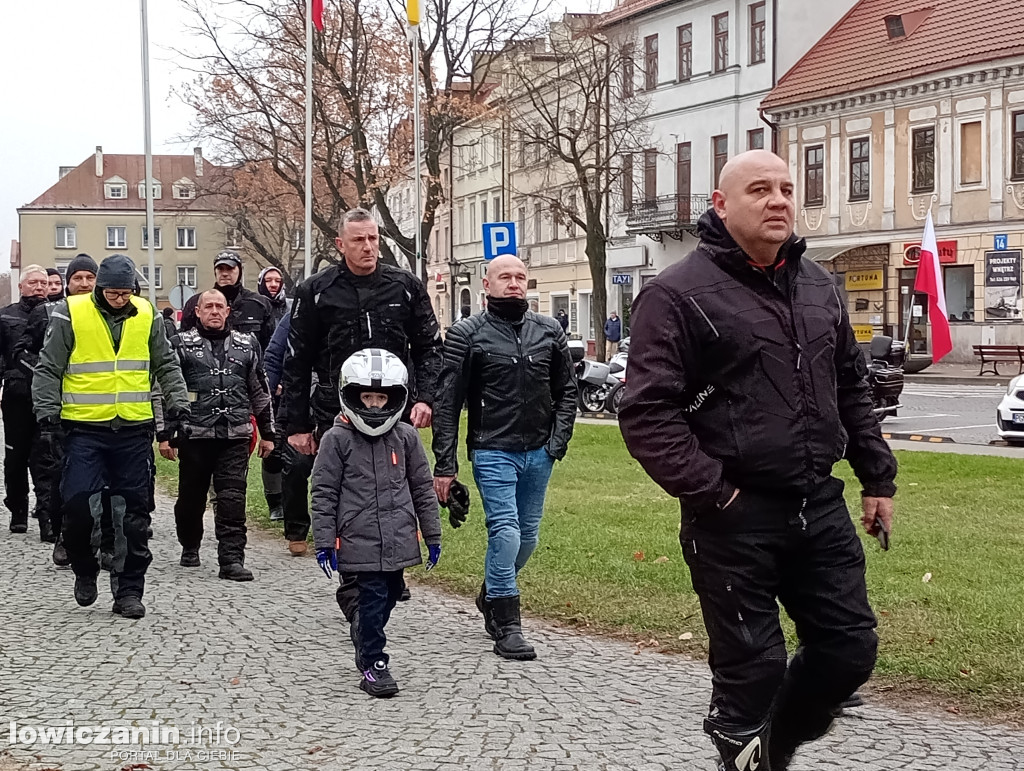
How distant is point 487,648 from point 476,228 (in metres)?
62.7

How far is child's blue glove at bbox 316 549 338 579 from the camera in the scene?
6.38 m

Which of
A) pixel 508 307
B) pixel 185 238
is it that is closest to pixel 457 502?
pixel 508 307

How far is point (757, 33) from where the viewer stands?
4662cm

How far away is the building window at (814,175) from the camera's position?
144 ft

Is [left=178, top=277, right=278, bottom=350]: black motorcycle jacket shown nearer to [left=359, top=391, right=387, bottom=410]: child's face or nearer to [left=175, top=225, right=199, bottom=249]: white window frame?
[left=359, top=391, right=387, bottom=410]: child's face

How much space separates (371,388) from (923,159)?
3629 centimetres

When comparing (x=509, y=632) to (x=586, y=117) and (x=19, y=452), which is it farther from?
(x=586, y=117)

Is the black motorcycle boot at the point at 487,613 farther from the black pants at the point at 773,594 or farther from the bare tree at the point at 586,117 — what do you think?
the bare tree at the point at 586,117

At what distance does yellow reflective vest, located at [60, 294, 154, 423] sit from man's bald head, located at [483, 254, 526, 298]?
8.24 feet

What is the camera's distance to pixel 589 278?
54656 mm

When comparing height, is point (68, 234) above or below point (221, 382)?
above

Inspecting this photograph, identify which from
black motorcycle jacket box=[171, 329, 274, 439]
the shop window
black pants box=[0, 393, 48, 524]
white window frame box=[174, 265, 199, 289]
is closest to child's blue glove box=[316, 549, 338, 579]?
black motorcycle jacket box=[171, 329, 274, 439]

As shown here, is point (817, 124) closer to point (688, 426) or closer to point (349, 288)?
point (349, 288)

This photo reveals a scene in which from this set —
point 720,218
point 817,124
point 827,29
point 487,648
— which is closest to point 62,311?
point 487,648
